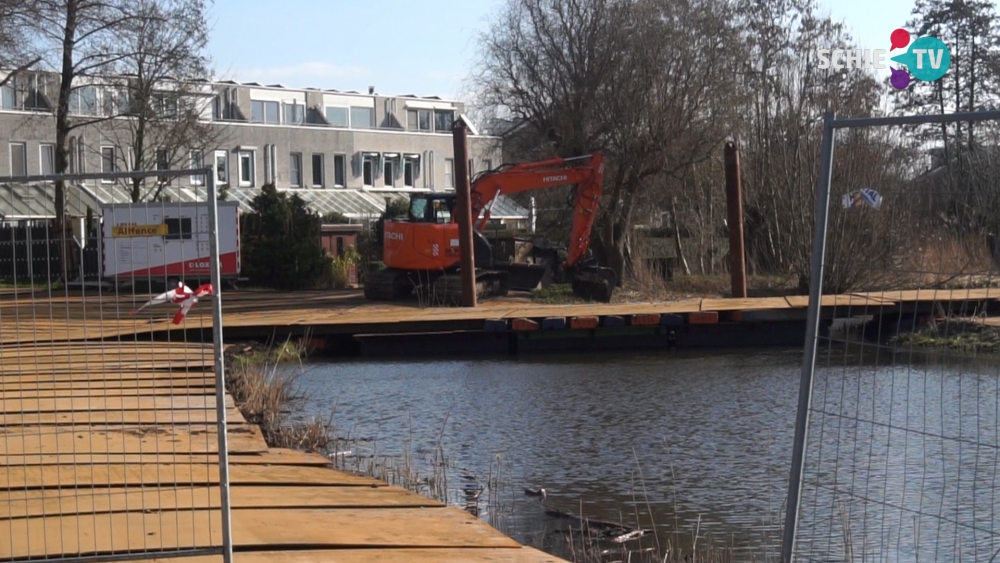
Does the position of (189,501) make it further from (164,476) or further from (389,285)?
(389,285)

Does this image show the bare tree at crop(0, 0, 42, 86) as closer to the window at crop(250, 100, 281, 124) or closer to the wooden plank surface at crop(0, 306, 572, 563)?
the wooden plank surface at crop(0, 306, 572, 563)

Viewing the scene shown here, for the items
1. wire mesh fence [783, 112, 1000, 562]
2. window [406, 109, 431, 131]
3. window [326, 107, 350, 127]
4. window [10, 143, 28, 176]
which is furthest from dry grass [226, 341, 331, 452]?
window [406, 109, 431, 131]

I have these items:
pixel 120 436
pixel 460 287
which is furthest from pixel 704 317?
pixel 120 436

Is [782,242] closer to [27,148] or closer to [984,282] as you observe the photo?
[984,282]

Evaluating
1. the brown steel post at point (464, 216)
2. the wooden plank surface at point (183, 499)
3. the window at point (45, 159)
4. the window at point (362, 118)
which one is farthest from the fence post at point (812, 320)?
the window at point (362, 118)

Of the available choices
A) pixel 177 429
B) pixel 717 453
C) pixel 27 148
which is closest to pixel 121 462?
pixel 177 429

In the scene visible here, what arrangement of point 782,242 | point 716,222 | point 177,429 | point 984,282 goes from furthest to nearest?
point 716,222 < point 782,242 < point 177,429 < point 984,282

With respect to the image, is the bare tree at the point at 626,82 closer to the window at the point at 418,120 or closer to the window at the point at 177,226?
the window at the point at 177,226

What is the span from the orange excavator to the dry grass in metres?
7.64

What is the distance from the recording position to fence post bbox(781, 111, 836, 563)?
494cm

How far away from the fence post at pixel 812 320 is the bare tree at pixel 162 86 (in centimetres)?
2290

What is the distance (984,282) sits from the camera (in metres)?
4.73

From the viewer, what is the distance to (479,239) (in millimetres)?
24578

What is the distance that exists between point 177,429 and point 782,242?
65.9ft
